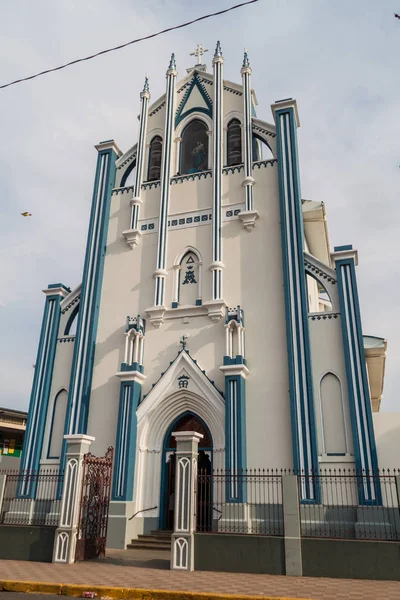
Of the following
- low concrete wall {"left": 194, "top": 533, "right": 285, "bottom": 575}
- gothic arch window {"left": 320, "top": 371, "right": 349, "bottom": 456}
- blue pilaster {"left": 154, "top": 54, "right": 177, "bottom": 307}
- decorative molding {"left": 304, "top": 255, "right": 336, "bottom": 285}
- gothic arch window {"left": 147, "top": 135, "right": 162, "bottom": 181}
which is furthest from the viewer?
gothic arch window {"left": 147, "top": 135, "right": 162, "bottom": 181}

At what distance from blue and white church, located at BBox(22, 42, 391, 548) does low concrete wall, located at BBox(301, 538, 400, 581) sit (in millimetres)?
2694

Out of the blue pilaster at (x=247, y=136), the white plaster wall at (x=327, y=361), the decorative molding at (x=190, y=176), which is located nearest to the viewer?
the white plaster wall at (x=327, y=361)

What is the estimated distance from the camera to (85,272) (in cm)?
1773

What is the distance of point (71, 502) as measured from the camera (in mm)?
11531

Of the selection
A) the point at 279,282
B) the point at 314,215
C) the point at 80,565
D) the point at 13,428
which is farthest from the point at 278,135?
the point at 13,428

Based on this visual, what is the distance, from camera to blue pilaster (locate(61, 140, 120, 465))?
15.7 meters

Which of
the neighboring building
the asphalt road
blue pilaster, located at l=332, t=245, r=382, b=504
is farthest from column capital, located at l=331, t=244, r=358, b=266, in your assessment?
the neighboring building

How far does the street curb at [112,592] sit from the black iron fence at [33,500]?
Answer: 5.68 meters

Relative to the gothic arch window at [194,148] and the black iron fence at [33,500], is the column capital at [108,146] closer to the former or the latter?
the gothic arch window at [194,148]

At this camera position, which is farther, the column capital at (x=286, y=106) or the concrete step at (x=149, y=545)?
the column capital at (x=286, y=106)

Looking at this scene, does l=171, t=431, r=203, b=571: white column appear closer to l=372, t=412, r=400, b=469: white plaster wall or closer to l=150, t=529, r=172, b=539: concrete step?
l=150, t=529, r=172, b=539: concrete step

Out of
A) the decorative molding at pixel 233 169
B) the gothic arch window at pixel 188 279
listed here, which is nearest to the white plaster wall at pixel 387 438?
the gothic arch window at pixel 188 279

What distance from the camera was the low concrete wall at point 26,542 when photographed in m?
11.6

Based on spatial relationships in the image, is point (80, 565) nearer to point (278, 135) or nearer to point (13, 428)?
point (278, 135)
